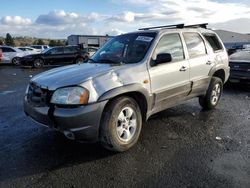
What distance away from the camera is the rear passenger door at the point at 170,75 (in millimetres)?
4876

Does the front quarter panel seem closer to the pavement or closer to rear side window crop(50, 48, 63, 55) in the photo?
the pavement

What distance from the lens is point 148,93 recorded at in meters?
4.66

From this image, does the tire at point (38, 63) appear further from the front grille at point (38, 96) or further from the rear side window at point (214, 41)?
the front grille at point (38, 96)

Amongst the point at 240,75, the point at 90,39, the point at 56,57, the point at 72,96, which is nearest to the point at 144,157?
the point at 72,96

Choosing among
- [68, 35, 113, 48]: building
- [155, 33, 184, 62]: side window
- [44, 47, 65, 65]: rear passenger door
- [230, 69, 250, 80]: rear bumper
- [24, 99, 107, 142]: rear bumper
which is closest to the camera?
[24, 99, 107, 142]: rear bumper

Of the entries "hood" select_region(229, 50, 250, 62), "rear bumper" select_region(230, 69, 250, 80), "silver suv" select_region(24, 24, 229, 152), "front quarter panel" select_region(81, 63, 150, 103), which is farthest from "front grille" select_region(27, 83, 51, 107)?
"hood" select_region(229, 50, 250, 62)

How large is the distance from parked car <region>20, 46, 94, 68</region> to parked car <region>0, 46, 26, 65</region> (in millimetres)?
2115

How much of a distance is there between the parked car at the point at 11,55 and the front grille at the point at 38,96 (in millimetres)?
20468

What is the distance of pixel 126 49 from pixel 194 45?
153cm

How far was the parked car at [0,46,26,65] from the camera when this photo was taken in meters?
23.5

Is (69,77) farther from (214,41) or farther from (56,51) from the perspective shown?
(56,51)

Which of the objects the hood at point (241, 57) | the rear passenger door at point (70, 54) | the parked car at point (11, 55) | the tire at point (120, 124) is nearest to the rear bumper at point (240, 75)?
the hood at point (241, 57)

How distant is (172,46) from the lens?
213 inches

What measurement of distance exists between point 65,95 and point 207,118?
345 cm
